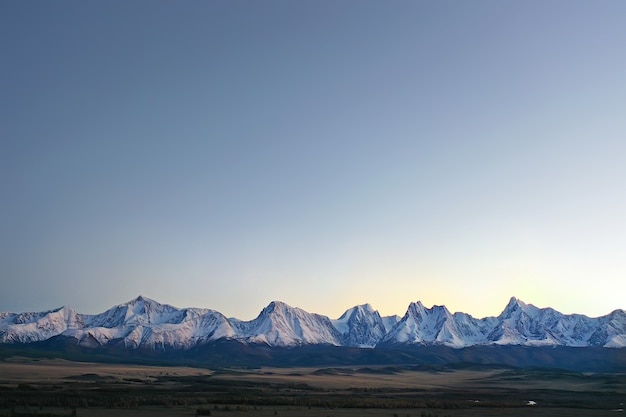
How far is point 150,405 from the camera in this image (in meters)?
72.8

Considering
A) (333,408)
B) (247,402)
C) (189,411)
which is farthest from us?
(247,402)

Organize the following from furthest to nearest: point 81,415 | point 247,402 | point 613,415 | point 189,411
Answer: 1. point 247,402
2. point 613,415
3. point 189,411
4. point 81,415

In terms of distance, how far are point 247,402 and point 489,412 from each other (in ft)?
98.7

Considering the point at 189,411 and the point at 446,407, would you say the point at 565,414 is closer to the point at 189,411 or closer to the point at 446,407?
the point at 446,407

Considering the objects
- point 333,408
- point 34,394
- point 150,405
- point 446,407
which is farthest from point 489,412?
point 34,394

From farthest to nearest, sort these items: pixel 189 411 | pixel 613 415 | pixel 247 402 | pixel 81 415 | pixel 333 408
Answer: pixel 247 402 → pixel 333 408 → pixel 613 415 → pixel 189 411 → pixel 81 415

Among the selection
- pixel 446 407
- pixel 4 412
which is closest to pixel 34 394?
pixel 4 412

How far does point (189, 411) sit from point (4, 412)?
17441mm

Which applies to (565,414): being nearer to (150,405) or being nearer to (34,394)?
(150,405)

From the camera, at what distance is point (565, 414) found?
236 ft

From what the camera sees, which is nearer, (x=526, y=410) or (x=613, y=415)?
(x=613, y=415)

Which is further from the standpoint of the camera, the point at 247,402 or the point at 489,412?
the point at 247,402

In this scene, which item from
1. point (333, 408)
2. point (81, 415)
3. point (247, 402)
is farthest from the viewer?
point (247, 402)

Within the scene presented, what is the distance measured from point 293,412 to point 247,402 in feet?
50.4
